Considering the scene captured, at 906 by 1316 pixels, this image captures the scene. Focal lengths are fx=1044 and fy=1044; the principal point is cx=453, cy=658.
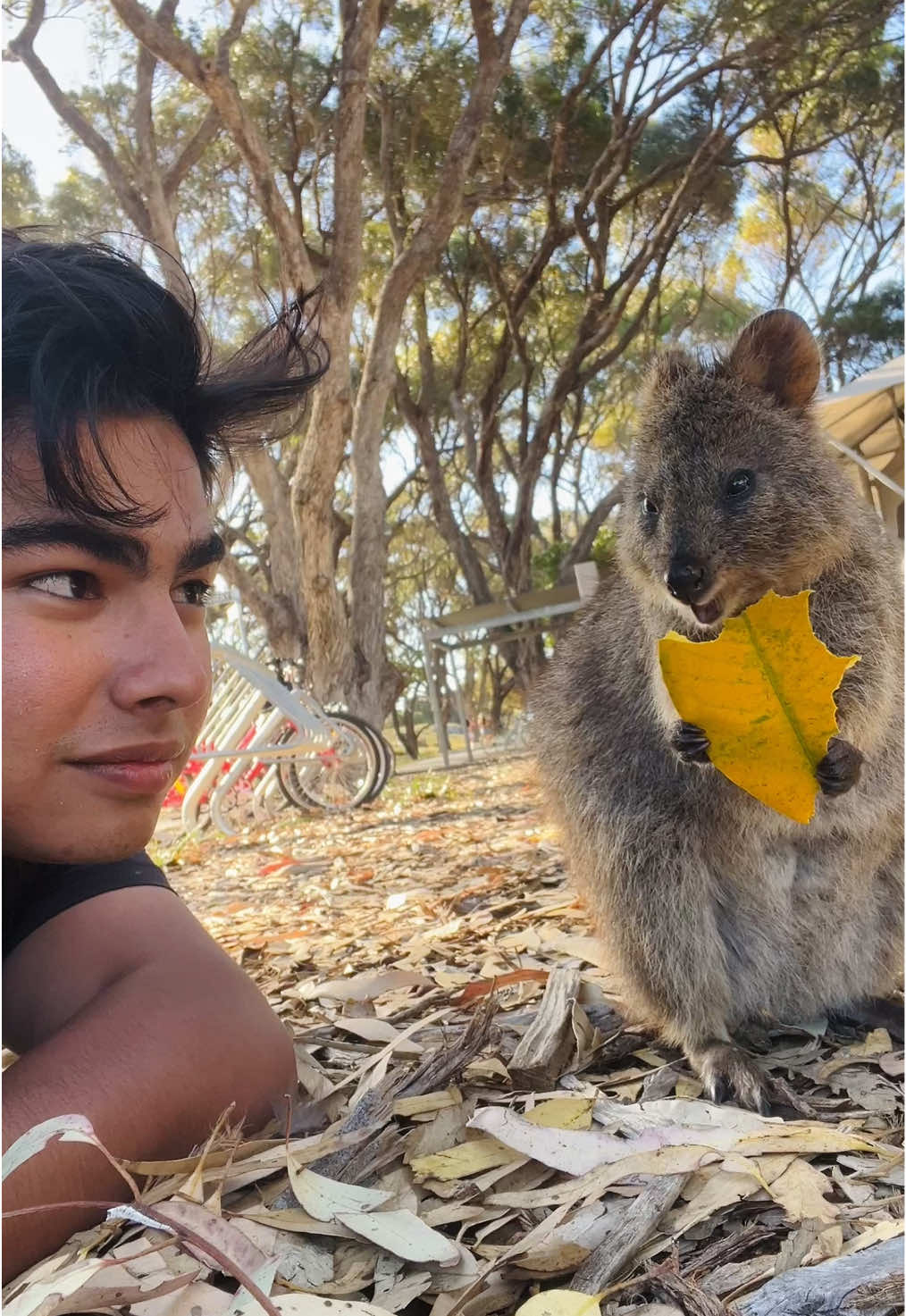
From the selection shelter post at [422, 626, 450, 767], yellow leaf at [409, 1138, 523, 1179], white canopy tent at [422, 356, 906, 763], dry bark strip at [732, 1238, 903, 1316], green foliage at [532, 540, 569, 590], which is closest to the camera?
dry bark strip at [732, 1238, 903, 1316]

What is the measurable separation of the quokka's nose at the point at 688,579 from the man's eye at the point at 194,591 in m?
0.62

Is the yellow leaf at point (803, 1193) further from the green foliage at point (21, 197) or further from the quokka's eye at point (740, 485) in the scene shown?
the green foliage at point (21, 197)

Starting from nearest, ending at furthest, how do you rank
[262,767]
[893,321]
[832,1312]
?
1. [832,1312]
2. [262,767]
3. [893,321]

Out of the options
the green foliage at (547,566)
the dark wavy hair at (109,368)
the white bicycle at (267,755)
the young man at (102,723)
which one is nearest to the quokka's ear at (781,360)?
the dark wavy hair at (109,368)

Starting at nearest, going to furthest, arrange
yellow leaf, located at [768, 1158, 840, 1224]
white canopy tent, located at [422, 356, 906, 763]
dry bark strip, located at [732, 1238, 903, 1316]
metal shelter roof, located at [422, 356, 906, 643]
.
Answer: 1. dry bark strip, located at [732, 1238, 903, 1316]
2. yellow leaf, located at [768, 1158, 840, 1224]
3. white canopy tent, located at [422, 356, 906, 763]
4. metal shelter roof, located at [422, 356, 906, 643]

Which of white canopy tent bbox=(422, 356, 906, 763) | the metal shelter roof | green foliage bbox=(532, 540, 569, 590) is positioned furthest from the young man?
green foliage bbox=(532, 540, 569, 590)

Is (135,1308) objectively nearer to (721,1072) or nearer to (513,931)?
(721,1072)

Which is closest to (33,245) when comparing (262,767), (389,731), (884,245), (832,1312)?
(832,1312)

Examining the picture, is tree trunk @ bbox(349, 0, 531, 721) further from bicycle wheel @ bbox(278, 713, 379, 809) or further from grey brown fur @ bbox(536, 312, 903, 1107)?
grey brown fur @ bbox(536, 312, 903, 1107)

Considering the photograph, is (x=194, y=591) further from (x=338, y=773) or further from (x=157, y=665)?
(x=338, y=773)

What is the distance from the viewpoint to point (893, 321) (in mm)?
9609

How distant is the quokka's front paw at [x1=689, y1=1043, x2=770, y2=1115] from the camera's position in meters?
1.32

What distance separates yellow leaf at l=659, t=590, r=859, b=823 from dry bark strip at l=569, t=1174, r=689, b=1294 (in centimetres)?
46

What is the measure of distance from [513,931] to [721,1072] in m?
0.94
